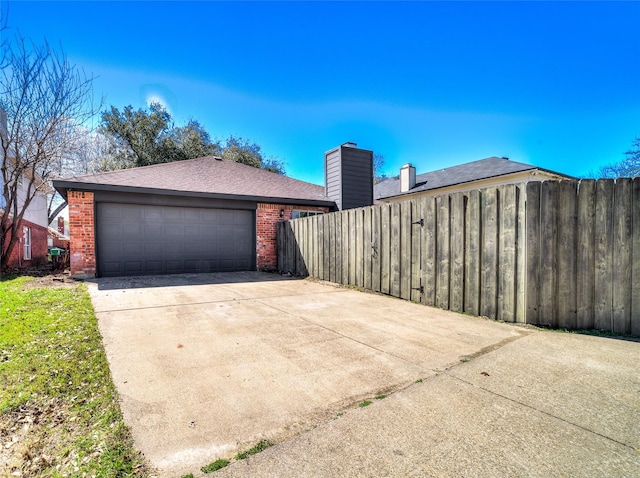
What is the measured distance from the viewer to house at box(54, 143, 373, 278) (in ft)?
27.2

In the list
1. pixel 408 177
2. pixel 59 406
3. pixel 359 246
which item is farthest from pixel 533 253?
pixel 408 177

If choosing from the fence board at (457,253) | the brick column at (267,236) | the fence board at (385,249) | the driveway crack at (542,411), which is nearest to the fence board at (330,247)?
the fence board at (385,249)

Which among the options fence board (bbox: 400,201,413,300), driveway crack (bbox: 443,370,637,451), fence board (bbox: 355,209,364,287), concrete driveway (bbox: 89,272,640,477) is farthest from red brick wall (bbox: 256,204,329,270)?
driveway crack (bbox: 443,370,637,451)

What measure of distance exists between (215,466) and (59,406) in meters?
1.38

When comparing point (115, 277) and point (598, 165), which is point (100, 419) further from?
point (598, 165)

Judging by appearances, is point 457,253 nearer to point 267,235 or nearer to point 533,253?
point 533,253

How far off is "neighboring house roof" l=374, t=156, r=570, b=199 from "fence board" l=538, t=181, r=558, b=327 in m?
9.65

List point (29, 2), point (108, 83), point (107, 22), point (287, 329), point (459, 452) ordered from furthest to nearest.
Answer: point (108, 83)
point (107, 22)
point (29, 2)
point (287, 329)
point (459, 452)

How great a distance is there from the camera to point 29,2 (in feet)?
23.3

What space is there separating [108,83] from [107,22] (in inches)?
113

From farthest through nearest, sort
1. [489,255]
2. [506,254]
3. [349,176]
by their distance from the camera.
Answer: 1. [349,176]
2. [489,255]
3. [506,254]

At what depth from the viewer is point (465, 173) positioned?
15008 mm

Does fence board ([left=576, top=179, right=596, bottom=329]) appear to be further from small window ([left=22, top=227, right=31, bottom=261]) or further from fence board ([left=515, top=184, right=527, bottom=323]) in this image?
small window ([left=22, top=227, right=31, bottom=261])

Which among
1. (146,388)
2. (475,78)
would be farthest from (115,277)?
(475,78)
